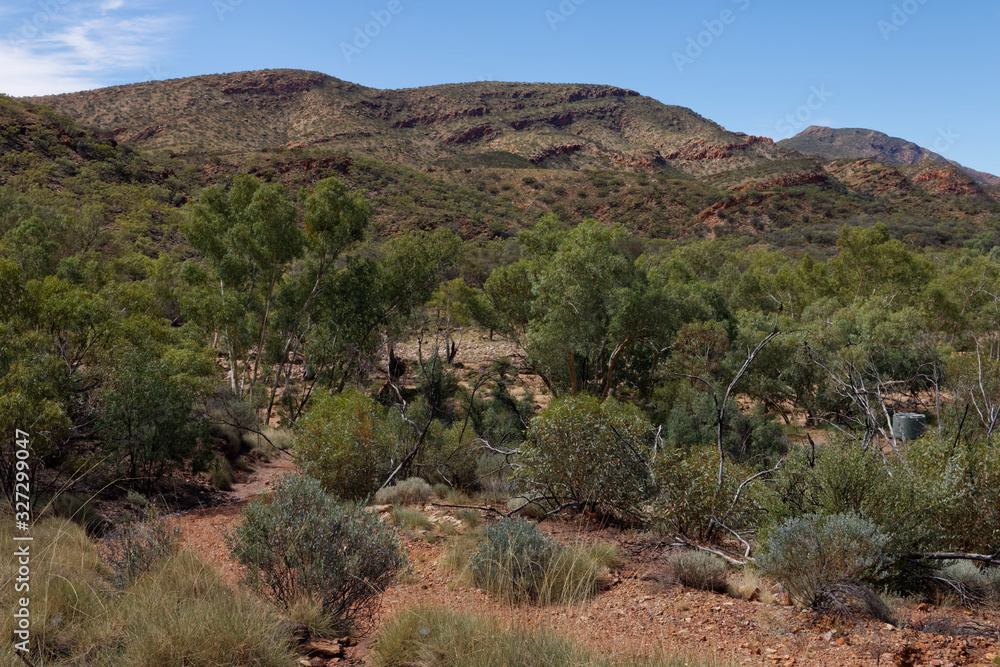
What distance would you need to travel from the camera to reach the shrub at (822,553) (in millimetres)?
4453

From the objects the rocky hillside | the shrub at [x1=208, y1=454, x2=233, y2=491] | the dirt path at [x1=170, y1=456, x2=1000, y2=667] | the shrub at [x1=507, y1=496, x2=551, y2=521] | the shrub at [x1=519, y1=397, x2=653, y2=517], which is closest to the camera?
the dirt path at [x1=170, y1=456, x2=1000, y2=667]

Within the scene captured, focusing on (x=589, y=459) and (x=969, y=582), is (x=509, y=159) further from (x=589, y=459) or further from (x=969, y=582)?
(x=969, y=582)

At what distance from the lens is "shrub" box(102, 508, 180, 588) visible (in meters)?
4.40

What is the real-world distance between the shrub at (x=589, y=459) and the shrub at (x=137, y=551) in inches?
167

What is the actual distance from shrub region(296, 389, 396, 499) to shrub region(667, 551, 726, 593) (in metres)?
5.18

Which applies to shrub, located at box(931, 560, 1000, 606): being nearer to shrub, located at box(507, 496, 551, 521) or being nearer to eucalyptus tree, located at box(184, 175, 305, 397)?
shrub, located at box(507, 496, 551, 521)

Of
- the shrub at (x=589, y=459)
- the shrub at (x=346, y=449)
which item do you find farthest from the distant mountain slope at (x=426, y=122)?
the shrub at (x=589, y=459)

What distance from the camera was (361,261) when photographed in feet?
63.8

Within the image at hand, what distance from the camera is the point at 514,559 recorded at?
498cm

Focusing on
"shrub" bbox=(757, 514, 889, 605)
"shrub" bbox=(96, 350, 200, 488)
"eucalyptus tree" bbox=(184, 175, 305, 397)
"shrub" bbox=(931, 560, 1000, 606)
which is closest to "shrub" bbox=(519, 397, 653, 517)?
"shrub" bbox=(757, 514, 889, 605)

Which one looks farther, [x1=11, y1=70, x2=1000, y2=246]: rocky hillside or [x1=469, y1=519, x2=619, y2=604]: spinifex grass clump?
[x1=11, y1=70, x2=1000, y2=246]: rocky hillside

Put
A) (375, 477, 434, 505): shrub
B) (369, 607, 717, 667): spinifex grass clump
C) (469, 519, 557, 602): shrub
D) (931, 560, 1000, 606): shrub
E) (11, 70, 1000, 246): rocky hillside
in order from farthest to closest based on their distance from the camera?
(11, 70, 1000, 246): rocky hillside < (375, 477, 434, 505): shrub < (469, 519, 557, 602): shrub < (931, 560, 1000, 606): shrub < (369, 607, 717, 667): spinifex grass clump

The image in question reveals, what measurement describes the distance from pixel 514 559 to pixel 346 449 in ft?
15.5

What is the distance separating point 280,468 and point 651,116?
401ft
